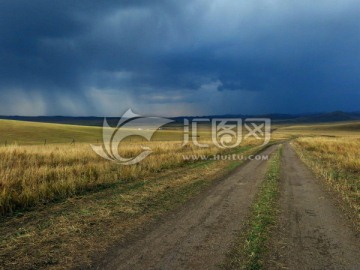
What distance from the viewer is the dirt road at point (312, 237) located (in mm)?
5551

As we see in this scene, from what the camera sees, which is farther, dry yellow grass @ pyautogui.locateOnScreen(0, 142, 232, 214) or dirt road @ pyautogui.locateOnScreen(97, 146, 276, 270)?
dry yellow grass @ pyautogui.locateOnScreen(0, 142, 232, 214)

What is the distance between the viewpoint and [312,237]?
685 centimetres

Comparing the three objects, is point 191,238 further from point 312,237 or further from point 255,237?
point 312,237

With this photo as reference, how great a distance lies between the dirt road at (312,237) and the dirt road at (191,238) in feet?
3.35

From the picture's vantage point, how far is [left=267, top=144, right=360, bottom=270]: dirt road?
18.2 feet

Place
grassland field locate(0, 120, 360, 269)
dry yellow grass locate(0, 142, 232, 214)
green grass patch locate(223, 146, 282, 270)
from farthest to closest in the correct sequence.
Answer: dry yellow grass locate(0, 142, 232, 214) → grassland field locate(0, 120, 360, 269) → green grass patch locate(223, 146, 282, 270)

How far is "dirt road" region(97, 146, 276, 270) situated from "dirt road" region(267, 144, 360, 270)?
3.35ft

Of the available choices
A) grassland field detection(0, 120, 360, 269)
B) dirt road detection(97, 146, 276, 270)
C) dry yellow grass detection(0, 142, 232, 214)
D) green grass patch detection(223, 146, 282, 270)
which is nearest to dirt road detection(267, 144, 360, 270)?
green grass patch detection(223, 146, 282, 270)

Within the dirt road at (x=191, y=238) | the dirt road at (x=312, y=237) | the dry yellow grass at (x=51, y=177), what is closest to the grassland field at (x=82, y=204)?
the dry yellow grass at (x=51, y=177)

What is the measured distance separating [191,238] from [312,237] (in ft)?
8.61

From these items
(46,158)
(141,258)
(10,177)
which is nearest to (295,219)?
(141,258)

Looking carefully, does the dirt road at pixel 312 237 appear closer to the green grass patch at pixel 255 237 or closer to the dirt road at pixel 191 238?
the green grass patch at pixel 255 237

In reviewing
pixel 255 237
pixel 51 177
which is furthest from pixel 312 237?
pixel 51 177

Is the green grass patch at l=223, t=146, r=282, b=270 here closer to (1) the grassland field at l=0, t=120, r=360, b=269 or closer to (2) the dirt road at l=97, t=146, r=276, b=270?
(2) the dirt road at l=97, t=146, r=276, b=270
